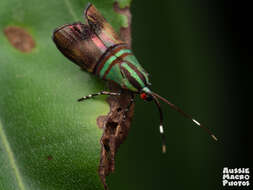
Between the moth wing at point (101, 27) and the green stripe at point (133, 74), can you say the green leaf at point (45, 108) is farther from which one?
the green stripe at point (133, 74)

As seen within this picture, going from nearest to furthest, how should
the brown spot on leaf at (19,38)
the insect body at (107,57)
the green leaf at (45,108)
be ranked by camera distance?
1. the green leaf at (45,108)
2. the brown spot on leaf at (19,38)
3. the insect body at (107,57)

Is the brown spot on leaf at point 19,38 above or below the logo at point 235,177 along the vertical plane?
above

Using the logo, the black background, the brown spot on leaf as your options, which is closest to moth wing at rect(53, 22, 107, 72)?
the brown spot on leaf

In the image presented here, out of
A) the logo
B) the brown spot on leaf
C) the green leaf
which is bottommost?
the logo

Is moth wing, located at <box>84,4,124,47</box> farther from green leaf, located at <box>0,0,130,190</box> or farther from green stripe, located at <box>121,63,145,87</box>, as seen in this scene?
green stripe, located at <box>121,63,145,87</box>

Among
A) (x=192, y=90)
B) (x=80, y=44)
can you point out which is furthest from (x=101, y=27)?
(x=192, y=90)

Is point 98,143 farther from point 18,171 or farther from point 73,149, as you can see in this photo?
point 18,171

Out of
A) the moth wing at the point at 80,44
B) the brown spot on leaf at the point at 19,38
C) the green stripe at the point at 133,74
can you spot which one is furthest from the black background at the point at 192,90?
the brown spot on leaf at the point at 19,38
